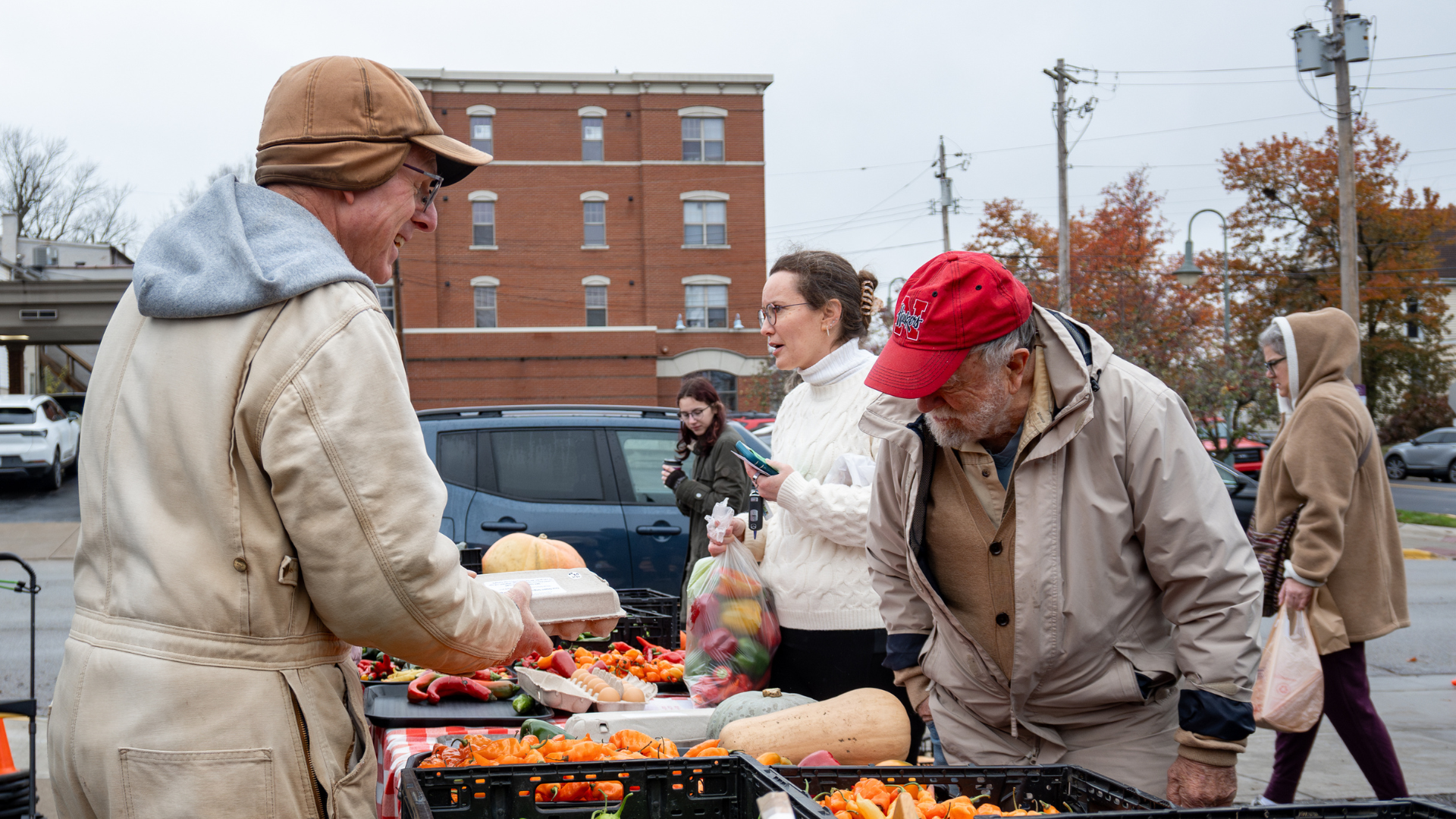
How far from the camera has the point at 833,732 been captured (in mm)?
2771

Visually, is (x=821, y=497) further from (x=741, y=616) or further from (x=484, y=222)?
(x=484, y=222)

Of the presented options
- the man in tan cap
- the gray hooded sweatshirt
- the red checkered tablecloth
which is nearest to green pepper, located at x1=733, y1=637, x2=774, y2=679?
the red checkered tablecloth

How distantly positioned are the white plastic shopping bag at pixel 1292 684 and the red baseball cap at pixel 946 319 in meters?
2.62

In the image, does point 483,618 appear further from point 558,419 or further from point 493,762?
point 558,419

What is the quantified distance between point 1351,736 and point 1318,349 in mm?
1563

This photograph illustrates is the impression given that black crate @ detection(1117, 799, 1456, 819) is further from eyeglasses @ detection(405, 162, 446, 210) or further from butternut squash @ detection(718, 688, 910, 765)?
eyeglasses @ detection(405, 162, 446, 210)

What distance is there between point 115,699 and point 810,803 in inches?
44.0

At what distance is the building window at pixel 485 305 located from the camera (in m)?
37.1

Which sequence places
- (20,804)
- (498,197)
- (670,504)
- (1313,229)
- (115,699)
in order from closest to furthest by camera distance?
(115,699), (20,804), (670,504), (1313,229), (498,197)

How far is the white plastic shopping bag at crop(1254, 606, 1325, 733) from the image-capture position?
13.2ft

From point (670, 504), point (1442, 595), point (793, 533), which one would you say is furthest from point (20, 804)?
point (1442, 595)

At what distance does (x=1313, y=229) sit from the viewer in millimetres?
34375

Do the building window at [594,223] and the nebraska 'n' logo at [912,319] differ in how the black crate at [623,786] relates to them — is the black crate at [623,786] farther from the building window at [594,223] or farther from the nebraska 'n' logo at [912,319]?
the building window at [594,223]

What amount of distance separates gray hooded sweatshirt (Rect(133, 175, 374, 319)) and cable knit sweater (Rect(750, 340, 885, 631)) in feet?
5.63
